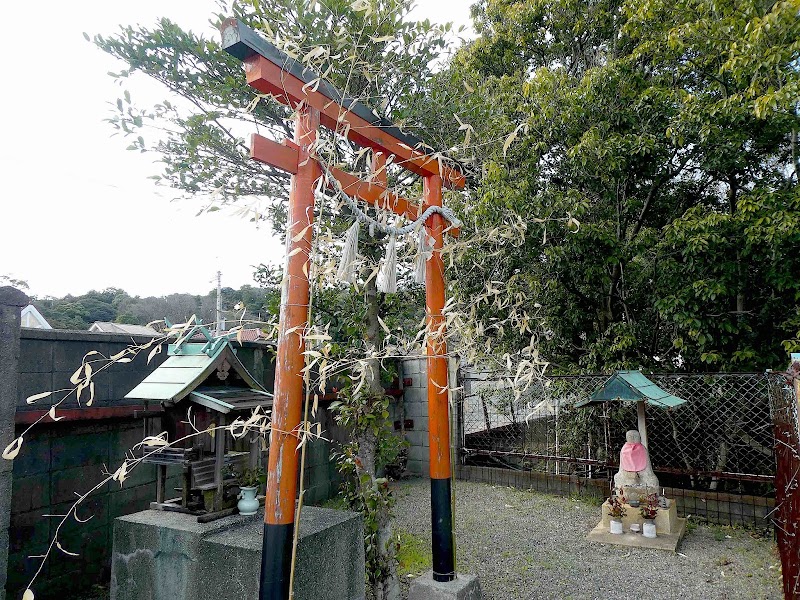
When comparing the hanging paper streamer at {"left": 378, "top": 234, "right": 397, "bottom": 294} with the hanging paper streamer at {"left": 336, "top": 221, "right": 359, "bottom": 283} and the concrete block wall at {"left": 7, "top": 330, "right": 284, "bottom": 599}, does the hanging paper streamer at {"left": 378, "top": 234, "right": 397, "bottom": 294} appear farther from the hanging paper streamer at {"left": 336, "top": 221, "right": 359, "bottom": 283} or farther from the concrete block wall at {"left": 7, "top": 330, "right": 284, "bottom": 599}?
the concrete block wall at {"left": 7, "top": 330, "right": 284, "bottom": 599}

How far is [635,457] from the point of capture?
493cm

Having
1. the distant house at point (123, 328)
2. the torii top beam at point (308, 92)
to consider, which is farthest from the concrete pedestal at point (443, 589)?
the distant house at point (123, 328)

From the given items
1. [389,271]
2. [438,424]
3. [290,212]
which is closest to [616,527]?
[438,424]

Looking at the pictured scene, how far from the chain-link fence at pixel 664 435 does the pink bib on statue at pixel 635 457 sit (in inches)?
36.2

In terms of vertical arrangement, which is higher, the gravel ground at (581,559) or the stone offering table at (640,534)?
→ the stone offering table at (640,534)

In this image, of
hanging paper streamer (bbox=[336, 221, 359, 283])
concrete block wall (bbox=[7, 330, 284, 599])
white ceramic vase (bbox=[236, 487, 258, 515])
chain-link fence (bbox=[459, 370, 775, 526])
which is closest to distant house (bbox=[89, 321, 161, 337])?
concrete block wall (bbox=[7, 330, 284, 599])

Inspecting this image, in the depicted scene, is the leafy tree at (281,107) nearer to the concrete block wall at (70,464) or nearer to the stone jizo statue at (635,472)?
the concrete block wall at (70,464)

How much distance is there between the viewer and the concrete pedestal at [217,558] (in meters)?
2.53

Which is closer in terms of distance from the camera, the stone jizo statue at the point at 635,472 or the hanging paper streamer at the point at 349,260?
the hanging paper streamer at the point at 349,260

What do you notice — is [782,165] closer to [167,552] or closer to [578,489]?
[578,489]

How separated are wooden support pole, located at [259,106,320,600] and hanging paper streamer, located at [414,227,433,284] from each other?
29.0 inches

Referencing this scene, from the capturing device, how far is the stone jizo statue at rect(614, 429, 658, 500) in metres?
4.93

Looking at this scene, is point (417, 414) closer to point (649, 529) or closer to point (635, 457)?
point (635, 457)

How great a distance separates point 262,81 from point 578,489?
6.17 m
